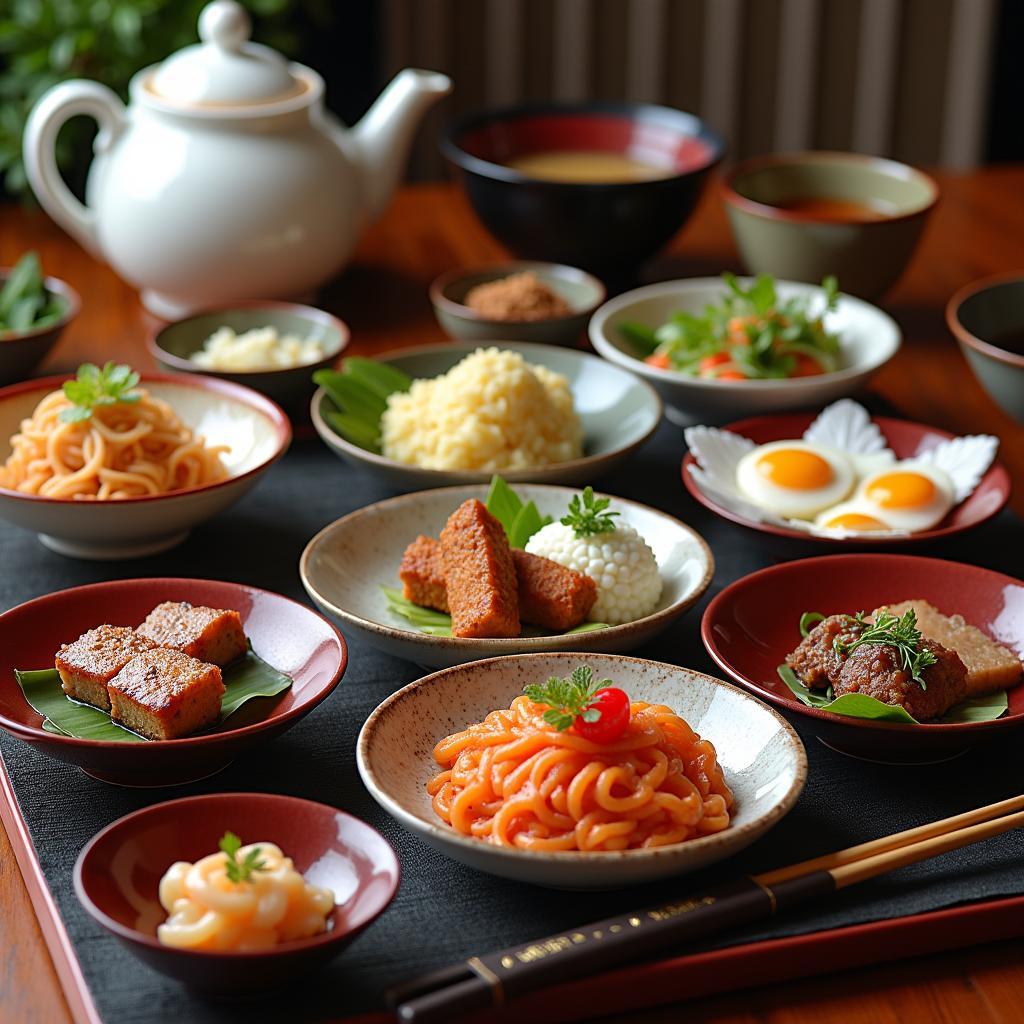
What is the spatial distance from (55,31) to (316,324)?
4.51 feet

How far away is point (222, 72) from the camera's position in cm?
261

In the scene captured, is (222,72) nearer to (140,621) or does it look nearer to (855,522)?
(140,621)

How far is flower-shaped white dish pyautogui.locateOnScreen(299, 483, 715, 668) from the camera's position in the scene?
156 cm

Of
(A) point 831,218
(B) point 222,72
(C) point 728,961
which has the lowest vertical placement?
(C) point 728,961

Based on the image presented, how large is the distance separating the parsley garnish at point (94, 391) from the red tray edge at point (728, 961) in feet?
2.50

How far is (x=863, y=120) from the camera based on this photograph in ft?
16.5

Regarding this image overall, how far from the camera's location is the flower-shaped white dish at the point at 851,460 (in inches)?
75.0

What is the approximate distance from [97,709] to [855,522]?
3.40 ft

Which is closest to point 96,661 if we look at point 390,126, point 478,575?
point 478,575

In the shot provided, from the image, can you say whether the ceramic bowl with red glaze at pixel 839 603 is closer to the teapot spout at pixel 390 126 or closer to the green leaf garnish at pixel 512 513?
the green leaf garnish at pixel 512 513

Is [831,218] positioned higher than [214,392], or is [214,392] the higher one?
[831,218]

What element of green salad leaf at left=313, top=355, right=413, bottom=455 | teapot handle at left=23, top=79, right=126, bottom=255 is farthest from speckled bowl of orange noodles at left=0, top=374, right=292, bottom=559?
teapot handle at left=23, top=79, right=126, bottom=255

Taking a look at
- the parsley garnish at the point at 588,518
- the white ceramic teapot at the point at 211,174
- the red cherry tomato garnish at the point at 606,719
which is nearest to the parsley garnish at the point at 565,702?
the red cherry tomato garnish at the point at 606,719

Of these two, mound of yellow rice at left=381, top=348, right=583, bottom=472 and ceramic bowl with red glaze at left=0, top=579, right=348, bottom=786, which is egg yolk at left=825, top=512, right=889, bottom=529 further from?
ceramic bowl with red glaze at left=0, top=579, right=348, bottom=786
